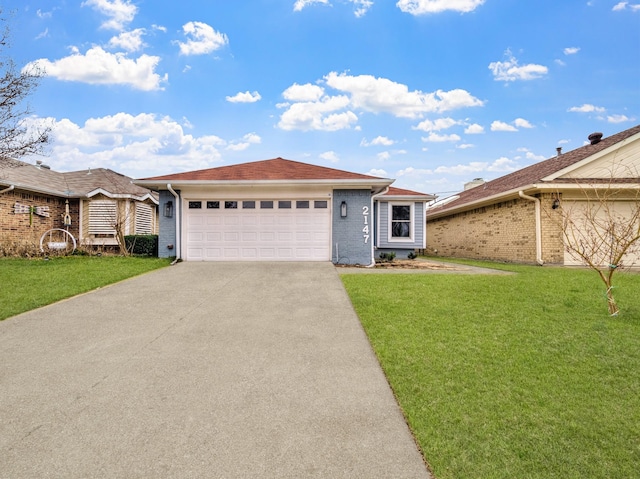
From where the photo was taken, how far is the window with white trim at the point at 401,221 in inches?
581

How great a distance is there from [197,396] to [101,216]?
50.9 feet

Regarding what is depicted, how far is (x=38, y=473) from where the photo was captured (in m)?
2.07

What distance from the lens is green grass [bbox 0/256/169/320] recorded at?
6.23m

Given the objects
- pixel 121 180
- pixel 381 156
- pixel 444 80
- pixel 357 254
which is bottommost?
pixel 357 254

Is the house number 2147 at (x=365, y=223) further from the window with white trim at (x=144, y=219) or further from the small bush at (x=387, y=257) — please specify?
the window with white trim at (x=144, y=219)

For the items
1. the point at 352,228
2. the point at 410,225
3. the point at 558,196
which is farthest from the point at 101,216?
the point at 558,196

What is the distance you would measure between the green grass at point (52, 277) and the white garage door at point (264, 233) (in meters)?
1.50

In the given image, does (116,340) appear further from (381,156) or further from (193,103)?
(381,156)

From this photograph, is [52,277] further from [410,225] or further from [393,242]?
[410,225]

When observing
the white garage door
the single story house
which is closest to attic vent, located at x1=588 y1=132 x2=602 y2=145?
the single story house

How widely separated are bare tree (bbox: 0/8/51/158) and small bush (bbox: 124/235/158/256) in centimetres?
440

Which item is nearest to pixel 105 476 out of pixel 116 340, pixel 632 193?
pixel 116 340

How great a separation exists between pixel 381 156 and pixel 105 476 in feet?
65.2

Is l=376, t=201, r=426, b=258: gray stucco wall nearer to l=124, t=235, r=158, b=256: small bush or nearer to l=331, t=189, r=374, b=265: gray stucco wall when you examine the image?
l=331, t=189, r=374, b=265: gray stucco wall
